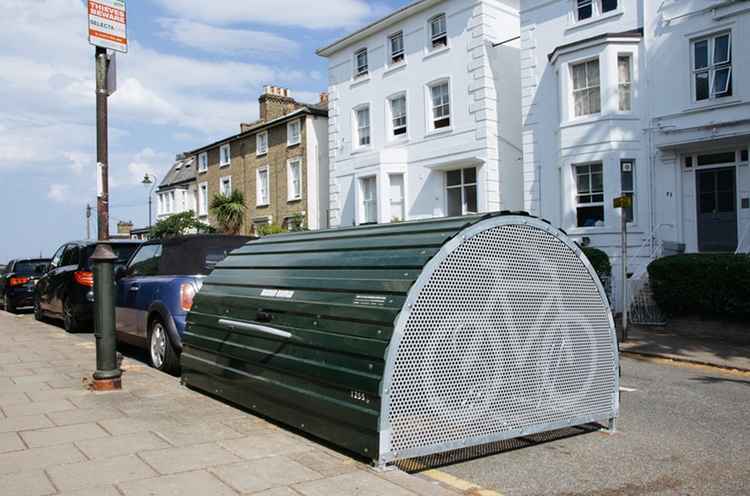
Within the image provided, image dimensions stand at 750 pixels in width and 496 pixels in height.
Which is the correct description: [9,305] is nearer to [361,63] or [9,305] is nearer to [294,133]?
[294,133]

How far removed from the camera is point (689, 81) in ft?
53.6

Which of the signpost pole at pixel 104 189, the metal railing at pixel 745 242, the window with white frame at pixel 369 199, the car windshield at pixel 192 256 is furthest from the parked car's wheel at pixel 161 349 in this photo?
the window with white frame at pixel 369 199

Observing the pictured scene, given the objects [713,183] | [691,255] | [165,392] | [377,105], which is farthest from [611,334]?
[377,105]

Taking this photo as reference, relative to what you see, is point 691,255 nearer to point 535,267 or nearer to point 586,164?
point 586,164

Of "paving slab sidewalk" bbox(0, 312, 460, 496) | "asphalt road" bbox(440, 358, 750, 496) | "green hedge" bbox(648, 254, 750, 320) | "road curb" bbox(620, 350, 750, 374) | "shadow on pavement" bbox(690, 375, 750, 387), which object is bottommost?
"road curb" bbox(620, 350, 750, 374)

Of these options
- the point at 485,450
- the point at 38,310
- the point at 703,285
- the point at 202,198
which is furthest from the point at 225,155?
the point at 485,450

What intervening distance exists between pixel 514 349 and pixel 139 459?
9.41 feet

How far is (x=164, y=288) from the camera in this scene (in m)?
8.50

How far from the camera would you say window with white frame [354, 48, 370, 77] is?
1009 inches

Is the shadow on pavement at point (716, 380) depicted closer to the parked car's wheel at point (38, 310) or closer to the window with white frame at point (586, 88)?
the window with white frame at point (586, 88)

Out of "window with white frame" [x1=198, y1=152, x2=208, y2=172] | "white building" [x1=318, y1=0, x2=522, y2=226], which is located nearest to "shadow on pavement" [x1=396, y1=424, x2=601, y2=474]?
A: "white building" [x1=318, y1=0, x2=522, y2=226]

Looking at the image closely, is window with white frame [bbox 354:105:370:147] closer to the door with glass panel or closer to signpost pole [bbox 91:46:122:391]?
the door with glass panel

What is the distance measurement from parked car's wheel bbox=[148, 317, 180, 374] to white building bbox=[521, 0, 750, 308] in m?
11.5

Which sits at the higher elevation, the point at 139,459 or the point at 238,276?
the point at 238,276
